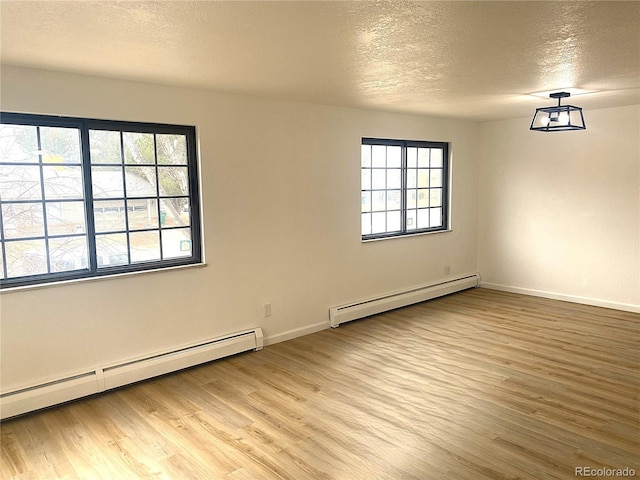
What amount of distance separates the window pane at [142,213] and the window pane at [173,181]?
0.46 feet

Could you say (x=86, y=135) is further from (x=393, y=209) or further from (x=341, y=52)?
(x=393, y=209)

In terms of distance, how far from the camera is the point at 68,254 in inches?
138

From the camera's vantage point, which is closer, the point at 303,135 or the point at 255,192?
the point at 255,192

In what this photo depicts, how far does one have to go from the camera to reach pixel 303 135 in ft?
15.6

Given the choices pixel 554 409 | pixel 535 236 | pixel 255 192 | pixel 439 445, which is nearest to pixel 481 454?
pixel 439 445

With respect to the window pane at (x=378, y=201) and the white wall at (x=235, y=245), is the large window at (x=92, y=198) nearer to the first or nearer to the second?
the white wall at (x=235, y=245)

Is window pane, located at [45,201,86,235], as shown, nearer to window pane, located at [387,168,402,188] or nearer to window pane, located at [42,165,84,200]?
window pane, located at [42,165,84,200]

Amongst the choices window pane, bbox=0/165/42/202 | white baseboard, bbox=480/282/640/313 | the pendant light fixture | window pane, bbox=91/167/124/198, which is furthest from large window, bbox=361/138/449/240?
window pane, bbox=0/165/42/202

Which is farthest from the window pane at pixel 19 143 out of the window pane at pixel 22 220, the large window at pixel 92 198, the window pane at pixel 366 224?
the window pane at pixel 366 224

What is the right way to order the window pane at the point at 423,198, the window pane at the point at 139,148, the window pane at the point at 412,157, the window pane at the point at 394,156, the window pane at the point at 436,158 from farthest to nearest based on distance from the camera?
1. the window pane at the point at 436,158
2. the window pane at the point at 423,198
3. the window pane at the point at 412,157
4. the window pane at the point at 394,156
5. the window pane at the point at 139,148

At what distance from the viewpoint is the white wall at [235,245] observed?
3.35 meters

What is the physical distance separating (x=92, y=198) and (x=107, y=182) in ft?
0.56

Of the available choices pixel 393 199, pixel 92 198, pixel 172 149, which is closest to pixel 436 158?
pixel 393 199

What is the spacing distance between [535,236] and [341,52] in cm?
459
